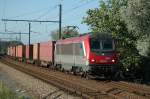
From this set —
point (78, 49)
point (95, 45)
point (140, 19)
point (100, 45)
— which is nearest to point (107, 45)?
point (100, 45)

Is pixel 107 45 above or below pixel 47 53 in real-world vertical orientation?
above

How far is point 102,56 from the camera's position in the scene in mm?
26578

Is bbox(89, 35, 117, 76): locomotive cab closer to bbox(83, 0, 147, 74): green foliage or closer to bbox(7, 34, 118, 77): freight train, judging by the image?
bbox(7, 34, 118, 77): freight train

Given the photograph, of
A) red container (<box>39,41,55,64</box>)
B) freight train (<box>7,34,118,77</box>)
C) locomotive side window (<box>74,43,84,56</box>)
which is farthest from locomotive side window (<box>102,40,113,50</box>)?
red container (<box>39,41,55,64</box>)

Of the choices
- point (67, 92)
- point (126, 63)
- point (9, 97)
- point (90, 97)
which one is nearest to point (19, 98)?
point (9, 97)

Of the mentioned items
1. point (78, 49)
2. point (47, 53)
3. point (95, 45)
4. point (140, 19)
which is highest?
point (140, 19)

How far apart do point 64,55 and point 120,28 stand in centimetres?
479

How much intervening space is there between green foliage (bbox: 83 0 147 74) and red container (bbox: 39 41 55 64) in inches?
326

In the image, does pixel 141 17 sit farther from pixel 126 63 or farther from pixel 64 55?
pixel 64 55

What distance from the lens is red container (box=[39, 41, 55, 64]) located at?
41719 mm

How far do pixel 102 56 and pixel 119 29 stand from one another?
20.6 ft

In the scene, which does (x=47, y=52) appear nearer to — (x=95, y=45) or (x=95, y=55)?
(x=95, y=45)

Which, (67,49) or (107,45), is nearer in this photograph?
(107,45)

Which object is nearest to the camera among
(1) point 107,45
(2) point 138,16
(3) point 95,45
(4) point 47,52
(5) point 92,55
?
(5) point 92,55
